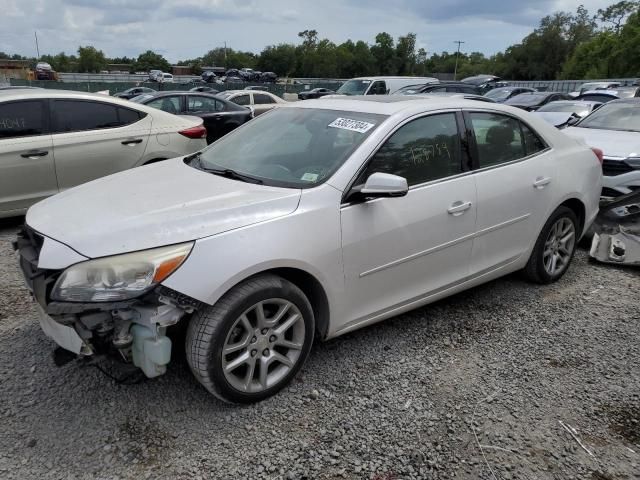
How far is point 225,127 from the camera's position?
454 inches

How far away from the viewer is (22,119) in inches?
220

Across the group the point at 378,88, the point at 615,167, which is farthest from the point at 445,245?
A: the point at 378,88

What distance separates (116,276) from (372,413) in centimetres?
148

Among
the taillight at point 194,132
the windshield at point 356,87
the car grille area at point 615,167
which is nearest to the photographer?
the car grille area at point 615,167

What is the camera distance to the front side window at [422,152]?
3.18m

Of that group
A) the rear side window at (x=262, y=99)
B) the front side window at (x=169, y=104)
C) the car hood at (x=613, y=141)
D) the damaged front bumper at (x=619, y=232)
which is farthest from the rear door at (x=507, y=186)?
the rear side window at (x=262, y=99)

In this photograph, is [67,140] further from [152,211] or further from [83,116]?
[152,211]

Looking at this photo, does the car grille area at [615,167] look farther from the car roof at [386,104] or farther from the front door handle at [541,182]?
the car roof at [386,104]

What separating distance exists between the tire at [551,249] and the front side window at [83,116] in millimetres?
4781

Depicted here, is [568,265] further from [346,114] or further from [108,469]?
[108,469]

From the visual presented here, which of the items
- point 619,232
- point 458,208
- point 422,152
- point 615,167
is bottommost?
point 619,232

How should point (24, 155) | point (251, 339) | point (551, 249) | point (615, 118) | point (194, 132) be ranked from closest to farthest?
1. point (251, 339)
2. point (551, 249)
3. point (24, 155)
4. point (194, 132)
5. point (615, 118)

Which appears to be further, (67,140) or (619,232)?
(67,140)

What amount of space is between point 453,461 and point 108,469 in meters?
1.58
